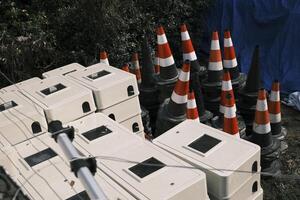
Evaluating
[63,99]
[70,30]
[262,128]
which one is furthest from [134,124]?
[70,30]

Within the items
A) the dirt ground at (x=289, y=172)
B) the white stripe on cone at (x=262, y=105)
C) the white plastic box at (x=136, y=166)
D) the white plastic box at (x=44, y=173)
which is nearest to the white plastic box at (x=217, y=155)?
the white plastic box at (x=136, y=166)

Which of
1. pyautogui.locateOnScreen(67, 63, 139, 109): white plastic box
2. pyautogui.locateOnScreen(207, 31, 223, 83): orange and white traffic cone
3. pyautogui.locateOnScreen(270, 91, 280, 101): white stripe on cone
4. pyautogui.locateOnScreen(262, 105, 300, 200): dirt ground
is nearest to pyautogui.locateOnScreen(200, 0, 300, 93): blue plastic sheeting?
pyautogui.locateOnScreen(262, 105, 300, 200): dirt ground

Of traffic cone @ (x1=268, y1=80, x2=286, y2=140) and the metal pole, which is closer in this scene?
the metal pole

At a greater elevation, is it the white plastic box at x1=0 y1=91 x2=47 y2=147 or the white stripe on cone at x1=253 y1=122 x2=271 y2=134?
the white plastic box at x1=0 y1=91 x2=47 y2=147

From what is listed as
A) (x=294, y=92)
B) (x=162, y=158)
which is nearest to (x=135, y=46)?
(x=294, y=92)

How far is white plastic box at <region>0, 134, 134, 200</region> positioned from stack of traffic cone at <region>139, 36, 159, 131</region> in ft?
6.61

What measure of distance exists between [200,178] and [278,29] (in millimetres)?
4515

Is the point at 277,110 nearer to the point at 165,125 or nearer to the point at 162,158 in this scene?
the point at 165,125

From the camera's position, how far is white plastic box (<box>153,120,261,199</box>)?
2.71 m

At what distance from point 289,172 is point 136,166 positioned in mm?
2346

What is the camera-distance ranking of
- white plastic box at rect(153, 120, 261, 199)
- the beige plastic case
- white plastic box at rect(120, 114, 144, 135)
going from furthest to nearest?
white plastic box at rect(120, 114, 144, 135) → the beige plastic case → white plastic box at rect(153, 120, 261, 199)

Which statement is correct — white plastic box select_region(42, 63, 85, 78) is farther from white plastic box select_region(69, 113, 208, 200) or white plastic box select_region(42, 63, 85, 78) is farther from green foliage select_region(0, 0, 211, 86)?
green foliage select_region(0, 0, 211, 86)

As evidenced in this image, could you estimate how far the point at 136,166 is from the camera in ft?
8.82

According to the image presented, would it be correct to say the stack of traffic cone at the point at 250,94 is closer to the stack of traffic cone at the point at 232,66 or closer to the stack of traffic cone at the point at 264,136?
the stack of traffic cone at the point at 232,66
